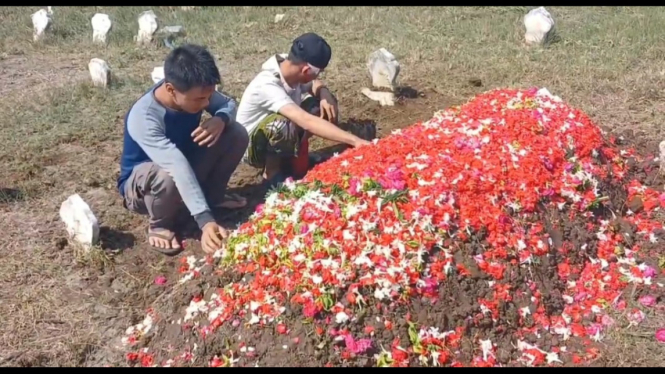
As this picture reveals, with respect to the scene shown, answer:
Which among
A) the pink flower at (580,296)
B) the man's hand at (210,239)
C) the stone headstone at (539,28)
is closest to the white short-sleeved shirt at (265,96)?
the man's hand at (210,239)

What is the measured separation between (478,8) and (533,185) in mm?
6172

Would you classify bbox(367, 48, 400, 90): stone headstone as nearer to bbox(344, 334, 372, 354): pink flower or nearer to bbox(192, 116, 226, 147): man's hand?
bbox(192, 116, 226, 147): man's hand

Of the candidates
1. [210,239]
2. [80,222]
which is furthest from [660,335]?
[80,222]

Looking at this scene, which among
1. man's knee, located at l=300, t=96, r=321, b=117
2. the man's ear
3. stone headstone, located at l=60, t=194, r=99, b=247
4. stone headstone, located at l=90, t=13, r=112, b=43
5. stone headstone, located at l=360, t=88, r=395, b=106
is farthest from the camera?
stone headstone, located at l=90, t=13, r=112, b=43

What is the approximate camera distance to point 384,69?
6.44m

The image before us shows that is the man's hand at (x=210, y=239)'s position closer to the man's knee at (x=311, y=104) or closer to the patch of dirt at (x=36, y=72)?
the man's knee at (x=311, y=104)

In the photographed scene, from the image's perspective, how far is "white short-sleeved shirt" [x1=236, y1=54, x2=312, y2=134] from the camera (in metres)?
4.68

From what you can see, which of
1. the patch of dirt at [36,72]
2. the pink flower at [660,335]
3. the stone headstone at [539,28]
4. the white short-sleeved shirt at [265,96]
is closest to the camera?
the pink flower at [660,335]

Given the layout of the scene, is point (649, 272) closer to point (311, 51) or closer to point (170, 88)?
point (311, 51)

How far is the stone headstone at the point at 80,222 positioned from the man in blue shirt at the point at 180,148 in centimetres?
25

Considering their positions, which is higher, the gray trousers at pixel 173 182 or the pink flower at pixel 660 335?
the gray trousers at pixel 173 182

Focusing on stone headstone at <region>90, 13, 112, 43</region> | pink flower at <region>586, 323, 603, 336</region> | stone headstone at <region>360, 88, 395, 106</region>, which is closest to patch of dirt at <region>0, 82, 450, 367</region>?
stone headstone at <region>360, 88, 395, 106</region>

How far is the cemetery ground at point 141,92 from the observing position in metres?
3.82

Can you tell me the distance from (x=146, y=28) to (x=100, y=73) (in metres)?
1.81
